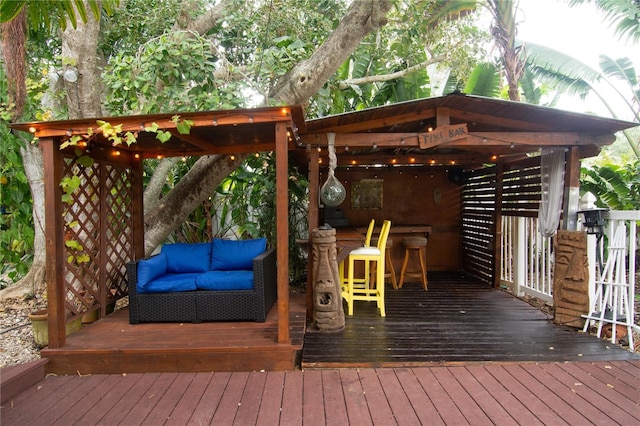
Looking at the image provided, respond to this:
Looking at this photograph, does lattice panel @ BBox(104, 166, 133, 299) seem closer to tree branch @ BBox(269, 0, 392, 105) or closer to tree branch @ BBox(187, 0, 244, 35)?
tree branch @ BBox(269, 0, 392, 105)

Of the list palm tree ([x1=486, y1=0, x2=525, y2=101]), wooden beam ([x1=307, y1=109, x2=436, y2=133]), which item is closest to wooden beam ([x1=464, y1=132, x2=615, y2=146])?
wooden beam ([x1=307, y1=109, x2=436, y2=133])

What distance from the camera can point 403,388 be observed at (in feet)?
9.32

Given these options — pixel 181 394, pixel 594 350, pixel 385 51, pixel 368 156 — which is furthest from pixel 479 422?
pixel 385 51

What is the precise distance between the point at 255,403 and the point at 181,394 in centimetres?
60

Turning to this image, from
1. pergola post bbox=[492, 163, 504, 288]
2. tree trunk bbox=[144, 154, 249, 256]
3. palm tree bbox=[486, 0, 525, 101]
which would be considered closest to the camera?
tree trunk bbox=[144, 154, 249, 256]

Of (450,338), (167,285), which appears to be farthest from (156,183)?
(450,338)

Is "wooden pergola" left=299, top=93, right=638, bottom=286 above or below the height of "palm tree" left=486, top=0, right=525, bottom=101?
below

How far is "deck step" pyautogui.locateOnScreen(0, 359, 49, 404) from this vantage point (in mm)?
2805

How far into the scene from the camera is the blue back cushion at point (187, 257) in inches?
178

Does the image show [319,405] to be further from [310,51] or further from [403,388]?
[310,51]

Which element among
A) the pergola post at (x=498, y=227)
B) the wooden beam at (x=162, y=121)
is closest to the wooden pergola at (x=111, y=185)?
the wooden beam at (x=162, y=121)

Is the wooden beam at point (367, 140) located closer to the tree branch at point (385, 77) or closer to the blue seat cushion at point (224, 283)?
the blue seat cushion at point (224, 283)

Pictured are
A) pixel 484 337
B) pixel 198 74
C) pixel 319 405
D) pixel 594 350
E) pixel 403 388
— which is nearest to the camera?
pixel 319 405

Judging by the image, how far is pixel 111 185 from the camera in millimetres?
4305
